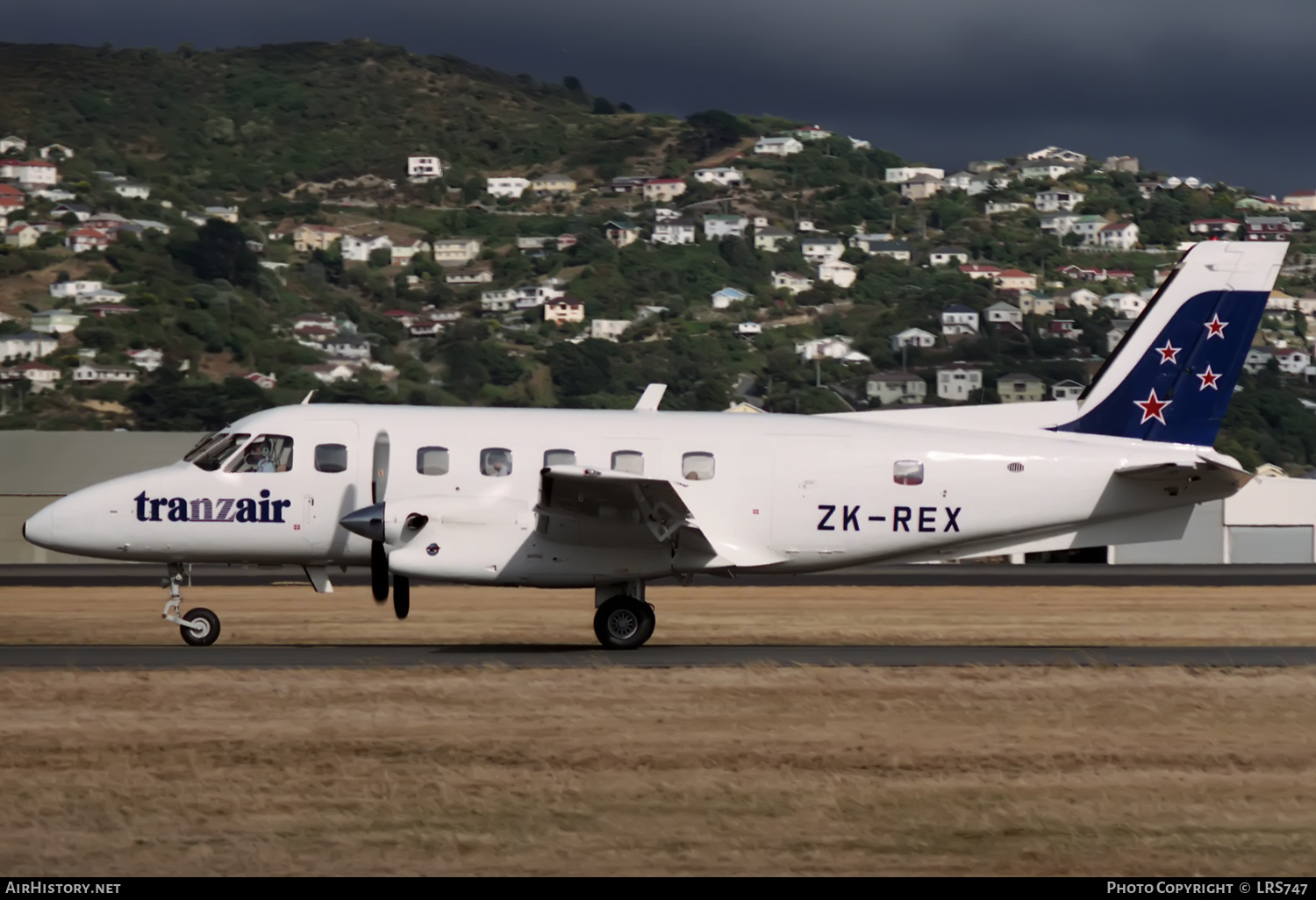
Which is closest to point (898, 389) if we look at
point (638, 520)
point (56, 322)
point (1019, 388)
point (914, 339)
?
point (1019, 388)

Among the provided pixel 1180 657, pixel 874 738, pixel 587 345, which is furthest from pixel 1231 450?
pixel 874 738

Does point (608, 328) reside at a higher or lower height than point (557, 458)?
higher

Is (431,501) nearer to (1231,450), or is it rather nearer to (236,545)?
(236,545)

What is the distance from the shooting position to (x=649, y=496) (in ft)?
63.6

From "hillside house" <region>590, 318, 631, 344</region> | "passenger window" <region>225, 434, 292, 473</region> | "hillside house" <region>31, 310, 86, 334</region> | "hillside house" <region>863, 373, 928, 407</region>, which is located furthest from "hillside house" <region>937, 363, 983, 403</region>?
"passenger window" <region>225, 434, 292, 473</region>

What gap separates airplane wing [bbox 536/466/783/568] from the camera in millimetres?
19297

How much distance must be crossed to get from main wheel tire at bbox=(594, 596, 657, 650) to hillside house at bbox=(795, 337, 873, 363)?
156m

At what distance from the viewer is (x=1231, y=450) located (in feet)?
369

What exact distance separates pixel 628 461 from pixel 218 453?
17.2 ft

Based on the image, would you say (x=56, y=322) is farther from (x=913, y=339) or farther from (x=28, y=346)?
(x=913, y=339)

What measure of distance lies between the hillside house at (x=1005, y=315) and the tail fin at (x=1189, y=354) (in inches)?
6491

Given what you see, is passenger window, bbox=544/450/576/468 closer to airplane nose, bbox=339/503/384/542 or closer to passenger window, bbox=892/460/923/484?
airplane nose, bbox=339/503/384/542
